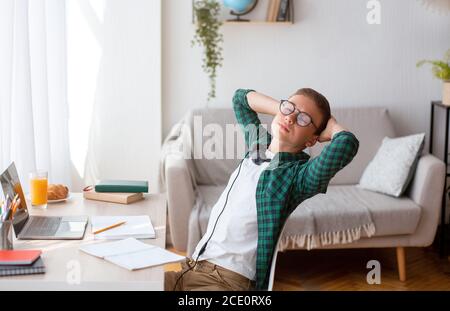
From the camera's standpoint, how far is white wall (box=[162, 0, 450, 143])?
4105mm

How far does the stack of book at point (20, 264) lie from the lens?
5.43ft

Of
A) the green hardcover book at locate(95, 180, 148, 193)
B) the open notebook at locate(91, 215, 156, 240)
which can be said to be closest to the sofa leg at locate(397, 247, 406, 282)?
the green hardcover book at locate(95, 180, 148, 193)

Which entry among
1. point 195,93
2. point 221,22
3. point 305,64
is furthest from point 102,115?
point 305,64

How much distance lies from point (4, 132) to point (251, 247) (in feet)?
4.94

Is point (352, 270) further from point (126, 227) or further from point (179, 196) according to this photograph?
point (126, 227)

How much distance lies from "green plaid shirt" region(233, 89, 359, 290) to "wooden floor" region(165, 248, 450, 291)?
1598mm

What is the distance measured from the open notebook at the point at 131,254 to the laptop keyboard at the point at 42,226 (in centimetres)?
19

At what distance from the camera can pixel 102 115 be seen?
4004 millimetres

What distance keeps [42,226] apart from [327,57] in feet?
8.20

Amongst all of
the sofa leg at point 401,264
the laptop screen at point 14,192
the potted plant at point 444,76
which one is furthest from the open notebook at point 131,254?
the potted plant at point 444,76

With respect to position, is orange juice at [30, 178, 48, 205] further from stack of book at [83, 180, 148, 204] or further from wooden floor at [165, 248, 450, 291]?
wooden floor at [165, 248, 450, 291]

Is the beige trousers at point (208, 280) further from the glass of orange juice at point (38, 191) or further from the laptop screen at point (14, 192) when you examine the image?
the glass of orange juice at point (38, 191)
